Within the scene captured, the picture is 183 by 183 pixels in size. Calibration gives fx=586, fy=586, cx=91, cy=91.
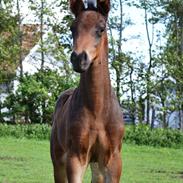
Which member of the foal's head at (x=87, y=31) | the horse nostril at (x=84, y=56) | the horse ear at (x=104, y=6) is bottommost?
the horse nostril at (x=84, y=56)

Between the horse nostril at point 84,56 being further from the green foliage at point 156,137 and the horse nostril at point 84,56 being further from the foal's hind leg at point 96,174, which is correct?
the green foliage at point 156,137

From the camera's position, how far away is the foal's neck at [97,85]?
532cm

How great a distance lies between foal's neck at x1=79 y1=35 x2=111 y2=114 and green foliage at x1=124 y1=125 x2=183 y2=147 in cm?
1487

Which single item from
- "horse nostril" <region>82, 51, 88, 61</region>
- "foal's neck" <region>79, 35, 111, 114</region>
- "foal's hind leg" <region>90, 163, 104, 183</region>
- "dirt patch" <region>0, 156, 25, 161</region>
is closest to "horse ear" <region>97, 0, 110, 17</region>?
"foal's neck" <region>79, 35, 111, 114</region>

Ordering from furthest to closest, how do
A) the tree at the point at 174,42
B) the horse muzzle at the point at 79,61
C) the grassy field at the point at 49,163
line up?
the tree at the point at 174,42
the grassy field at the point at 49,163
the horse muzzle at the point at 79,61

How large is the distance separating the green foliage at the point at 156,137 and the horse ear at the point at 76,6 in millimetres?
15063

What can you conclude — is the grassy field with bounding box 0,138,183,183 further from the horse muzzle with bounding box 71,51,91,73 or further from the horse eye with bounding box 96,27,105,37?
the horse muzzle with bounding box 71,51,91,73

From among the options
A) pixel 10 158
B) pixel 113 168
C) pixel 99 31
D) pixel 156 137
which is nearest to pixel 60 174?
pixel 113 168

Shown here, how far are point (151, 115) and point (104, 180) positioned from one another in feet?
71.0

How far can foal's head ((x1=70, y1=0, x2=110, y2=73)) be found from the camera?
476cm

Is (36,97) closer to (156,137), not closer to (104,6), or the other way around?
(156,137)

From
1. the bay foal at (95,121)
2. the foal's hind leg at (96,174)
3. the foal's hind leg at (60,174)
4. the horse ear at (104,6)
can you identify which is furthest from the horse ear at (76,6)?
the foal's hind leg at (60,174)

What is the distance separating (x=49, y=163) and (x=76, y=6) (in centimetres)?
906

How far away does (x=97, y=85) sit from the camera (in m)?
5.37
